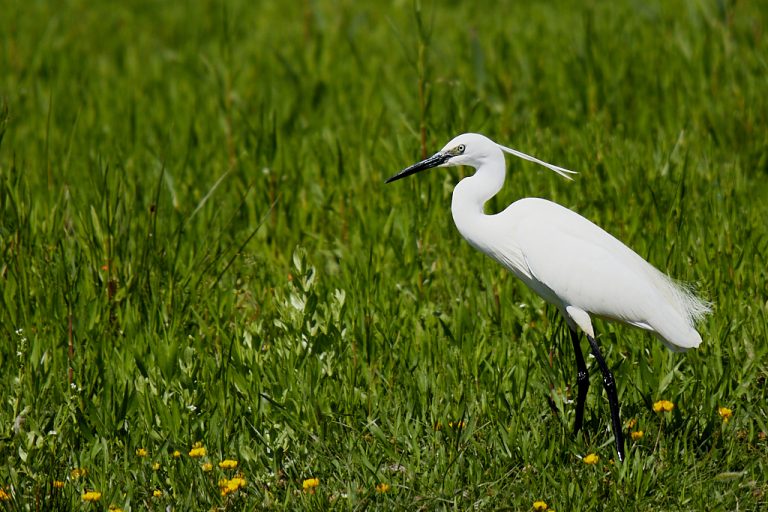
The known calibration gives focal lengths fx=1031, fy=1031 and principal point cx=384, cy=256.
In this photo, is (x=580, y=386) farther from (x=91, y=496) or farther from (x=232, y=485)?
(x=91, y=496)

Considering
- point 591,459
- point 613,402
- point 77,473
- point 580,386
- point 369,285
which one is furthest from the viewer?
point 369,285

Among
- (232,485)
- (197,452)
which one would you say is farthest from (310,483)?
(197,452)

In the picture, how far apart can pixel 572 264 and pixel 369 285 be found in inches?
38.9

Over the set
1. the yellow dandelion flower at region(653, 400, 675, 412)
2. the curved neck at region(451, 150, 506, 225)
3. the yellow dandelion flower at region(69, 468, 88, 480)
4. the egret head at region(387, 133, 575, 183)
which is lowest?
the yellow dandelion flower at region(69, 468, 88, 480)

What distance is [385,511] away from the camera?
9.87ft

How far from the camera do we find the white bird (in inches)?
131

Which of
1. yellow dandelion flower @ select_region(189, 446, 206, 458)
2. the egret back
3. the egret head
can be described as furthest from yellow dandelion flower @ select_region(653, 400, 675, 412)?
yellow dandelion flower @ select_region(189, 446, 206, 458)

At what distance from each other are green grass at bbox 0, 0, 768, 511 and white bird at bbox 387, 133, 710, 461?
207 millimetres

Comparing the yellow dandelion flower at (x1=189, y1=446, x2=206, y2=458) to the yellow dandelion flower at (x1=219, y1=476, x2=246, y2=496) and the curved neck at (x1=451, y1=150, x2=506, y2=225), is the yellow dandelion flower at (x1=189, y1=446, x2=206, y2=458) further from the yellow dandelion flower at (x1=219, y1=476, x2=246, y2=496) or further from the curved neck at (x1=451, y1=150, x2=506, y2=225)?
the curved neck at (x1=451, y1=150, x2=506, y2=225)

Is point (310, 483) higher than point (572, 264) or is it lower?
lower

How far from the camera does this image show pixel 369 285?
410cm

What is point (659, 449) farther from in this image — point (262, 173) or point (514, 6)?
point (514, 6)

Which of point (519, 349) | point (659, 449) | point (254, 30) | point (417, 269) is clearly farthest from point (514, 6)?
point (659, 449)

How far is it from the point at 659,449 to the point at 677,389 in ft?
0.92
